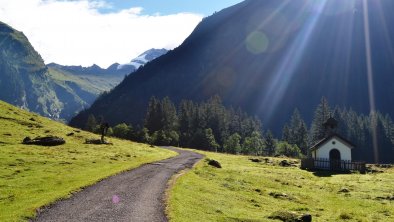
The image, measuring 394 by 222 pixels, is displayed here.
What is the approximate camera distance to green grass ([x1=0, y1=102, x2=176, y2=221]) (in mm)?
30620

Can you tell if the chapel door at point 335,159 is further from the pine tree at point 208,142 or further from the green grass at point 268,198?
the pine tree at point 208,142

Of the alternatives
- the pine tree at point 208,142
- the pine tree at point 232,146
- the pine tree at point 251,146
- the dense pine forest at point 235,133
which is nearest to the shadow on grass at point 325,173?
the dense pine forest at point 235,133

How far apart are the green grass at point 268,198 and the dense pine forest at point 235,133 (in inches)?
3653

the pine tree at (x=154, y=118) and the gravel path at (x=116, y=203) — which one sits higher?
the pine tree at (x=154, y=118)

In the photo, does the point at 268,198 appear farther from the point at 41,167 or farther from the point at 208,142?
the point at 208,142

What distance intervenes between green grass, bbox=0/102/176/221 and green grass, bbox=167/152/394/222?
9.25 m

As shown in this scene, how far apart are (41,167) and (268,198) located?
2647 centimetres

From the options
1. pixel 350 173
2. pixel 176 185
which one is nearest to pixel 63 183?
pixel 176 185

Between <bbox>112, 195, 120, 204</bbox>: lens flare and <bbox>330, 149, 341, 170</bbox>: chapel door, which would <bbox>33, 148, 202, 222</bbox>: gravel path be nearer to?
<bbox>112, 195, 120, 204</bbox>: lens flare

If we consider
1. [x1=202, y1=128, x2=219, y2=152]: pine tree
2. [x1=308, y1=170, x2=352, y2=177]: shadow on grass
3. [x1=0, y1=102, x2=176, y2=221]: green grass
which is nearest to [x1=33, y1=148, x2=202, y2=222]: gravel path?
[x1=0, y1=102, x2=176, y2=221]: green grass

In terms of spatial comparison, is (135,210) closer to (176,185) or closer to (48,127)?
(176,185)

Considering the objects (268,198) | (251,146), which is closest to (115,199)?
(268,198)

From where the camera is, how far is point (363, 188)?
162 feet

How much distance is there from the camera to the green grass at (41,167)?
3062 cm
